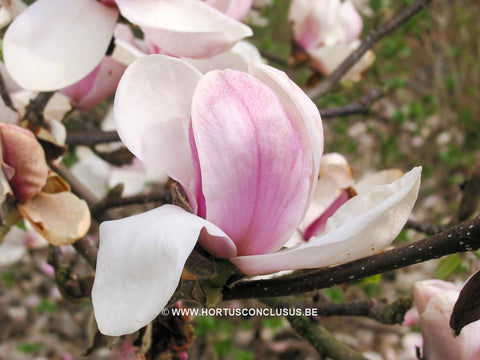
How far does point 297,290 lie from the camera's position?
16.6 inches

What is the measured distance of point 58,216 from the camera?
542 mm

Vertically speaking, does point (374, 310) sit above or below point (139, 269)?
below

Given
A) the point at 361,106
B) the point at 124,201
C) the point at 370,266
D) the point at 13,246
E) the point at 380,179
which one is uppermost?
the point at 370,266

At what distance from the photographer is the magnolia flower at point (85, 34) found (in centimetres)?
50

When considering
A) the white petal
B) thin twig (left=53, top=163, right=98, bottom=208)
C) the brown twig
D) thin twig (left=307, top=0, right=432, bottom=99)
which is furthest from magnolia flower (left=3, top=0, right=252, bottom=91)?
the white petal

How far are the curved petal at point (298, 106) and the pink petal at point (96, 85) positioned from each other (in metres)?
0.31

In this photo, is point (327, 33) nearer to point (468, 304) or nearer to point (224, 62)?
point (224, 62)

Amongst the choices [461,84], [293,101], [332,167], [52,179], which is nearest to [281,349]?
[332,167]

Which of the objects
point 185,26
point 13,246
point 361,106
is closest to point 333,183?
point 185,26

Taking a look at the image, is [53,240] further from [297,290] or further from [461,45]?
[461,45]

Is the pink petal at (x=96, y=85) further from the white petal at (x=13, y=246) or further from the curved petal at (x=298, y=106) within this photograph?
the white petal at (x=13, y=246)

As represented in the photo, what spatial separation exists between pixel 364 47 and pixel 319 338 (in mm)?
Answer: 577

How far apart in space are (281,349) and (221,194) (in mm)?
1773

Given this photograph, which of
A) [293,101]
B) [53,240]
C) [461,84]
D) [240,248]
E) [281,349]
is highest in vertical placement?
[293,101]
